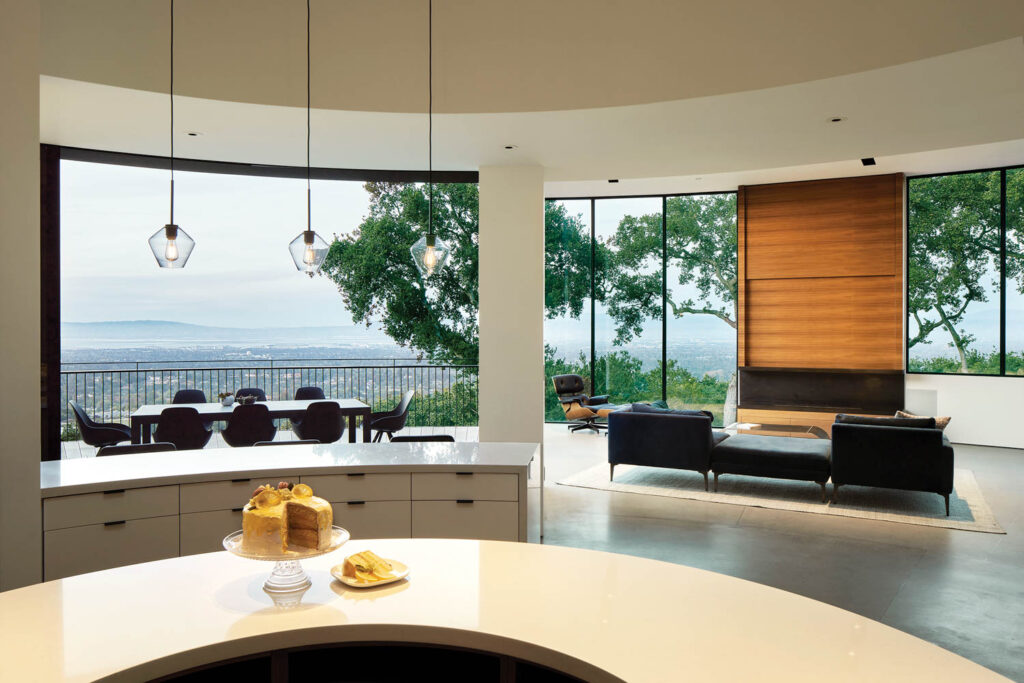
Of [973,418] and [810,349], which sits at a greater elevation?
[810,349]

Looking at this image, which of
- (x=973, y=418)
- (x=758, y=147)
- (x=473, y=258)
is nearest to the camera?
(x=758, y=147)

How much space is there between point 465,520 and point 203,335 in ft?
32.8

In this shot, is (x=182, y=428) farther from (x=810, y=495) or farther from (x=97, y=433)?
(x=810, y=495)

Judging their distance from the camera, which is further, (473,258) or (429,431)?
(473,258)

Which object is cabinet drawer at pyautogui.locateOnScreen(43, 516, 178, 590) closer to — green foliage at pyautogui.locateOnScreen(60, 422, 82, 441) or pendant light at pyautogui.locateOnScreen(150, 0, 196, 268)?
pendant light at pyautogui.locateOnScreen(150, 0, 196, 268)

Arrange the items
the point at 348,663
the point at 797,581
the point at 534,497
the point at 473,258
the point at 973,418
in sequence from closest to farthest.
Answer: the point at 348,663
the point at 797,581
the point at 534,497
the point at 973,418
the point at 473,258

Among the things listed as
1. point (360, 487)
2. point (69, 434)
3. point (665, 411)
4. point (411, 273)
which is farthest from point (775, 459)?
point (69, 434)

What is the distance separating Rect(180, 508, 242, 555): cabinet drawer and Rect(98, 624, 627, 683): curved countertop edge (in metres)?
2.06

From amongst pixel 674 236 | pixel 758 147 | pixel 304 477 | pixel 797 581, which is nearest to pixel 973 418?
pixel 674 236

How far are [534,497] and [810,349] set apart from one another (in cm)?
608

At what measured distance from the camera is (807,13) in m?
Answer: 4.34

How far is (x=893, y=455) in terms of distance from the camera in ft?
19.2

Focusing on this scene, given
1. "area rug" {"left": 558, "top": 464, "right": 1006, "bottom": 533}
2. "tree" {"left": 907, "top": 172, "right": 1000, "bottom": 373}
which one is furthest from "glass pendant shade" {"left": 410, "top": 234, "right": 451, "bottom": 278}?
"tree" {"left": 907, "top": 172, "right": 1000, "bottom": 373}

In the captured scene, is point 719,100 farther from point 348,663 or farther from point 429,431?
point 429,431
